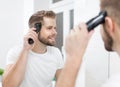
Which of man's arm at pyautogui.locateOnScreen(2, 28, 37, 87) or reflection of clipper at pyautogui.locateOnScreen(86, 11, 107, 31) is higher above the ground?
reflection of clipper at pyautogui.locateOnScreen(86, 11, 107, 31)

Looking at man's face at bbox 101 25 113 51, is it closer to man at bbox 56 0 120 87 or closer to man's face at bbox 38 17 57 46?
man at bbox 56 0 120 87

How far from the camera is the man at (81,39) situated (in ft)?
2.24

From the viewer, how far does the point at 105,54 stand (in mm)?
1508

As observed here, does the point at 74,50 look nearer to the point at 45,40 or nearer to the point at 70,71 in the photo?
the point at 70,71

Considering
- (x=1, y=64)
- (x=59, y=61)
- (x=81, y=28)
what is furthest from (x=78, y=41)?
(x=1, y=64)

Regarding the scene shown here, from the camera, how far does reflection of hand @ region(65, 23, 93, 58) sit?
2.25 ft

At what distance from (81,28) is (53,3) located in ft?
7.94

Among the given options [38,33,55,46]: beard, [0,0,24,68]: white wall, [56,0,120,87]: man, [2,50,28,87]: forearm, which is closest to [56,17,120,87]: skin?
[56,0,120,87]: man

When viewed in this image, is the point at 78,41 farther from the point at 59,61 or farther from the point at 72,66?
the point at 59,61

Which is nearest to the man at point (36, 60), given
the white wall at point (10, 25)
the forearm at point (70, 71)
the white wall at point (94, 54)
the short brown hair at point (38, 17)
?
the short brown hair at point (38, 17)

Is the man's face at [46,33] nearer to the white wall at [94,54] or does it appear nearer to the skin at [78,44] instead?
the white wall at [94,54]

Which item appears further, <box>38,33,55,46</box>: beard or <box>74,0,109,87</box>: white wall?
<box>38,33,55,46</box>: beard

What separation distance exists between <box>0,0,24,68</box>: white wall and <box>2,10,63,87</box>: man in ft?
4.57

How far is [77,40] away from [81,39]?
1cm
